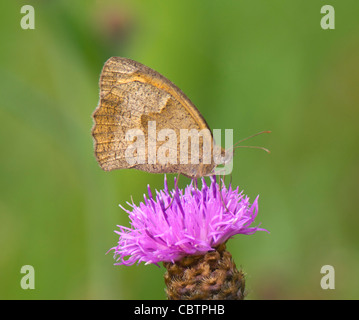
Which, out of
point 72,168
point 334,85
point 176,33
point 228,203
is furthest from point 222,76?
point 228,203

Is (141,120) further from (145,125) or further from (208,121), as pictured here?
(208,121)

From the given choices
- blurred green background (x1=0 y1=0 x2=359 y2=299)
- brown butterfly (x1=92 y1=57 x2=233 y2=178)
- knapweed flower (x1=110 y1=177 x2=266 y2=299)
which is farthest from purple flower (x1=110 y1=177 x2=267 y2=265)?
blurred green background (x1=0 y1=0 x2=359 y2=299)

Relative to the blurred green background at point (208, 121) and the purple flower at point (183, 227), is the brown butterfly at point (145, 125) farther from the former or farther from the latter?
the blurred green background at point (208, 121)

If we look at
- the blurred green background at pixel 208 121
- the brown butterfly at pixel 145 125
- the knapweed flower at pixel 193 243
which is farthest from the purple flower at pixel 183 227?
the blurred green background at pixel 208 121

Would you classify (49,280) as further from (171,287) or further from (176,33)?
(176,33)

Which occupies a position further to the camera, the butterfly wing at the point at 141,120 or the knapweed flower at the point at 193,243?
the butterfly wing at the point at 141,120

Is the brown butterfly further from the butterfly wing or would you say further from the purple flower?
the purple flower
